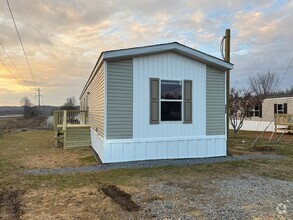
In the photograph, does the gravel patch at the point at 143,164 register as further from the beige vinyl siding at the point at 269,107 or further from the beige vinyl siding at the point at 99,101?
the beige vinyl siding at the point at 269,107

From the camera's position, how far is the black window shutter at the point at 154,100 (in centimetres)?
757

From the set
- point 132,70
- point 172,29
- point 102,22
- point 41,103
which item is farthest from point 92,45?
point 41,103

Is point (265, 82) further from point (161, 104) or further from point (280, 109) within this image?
point (161, 104)

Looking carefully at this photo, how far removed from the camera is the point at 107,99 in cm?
708

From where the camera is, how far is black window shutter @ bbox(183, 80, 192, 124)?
796cm

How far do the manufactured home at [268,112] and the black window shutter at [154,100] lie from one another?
1273cm

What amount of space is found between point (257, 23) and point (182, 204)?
42.0ft

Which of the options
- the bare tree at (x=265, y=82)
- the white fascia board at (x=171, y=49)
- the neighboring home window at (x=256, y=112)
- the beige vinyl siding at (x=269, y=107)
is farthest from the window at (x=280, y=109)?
the bare tree at (x=265, y=82)

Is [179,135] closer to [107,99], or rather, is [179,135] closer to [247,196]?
[107,99]

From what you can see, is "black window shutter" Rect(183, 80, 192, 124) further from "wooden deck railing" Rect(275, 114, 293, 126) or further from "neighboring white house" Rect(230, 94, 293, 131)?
"neighboring white house" Rect(230, 94, 293, 131)

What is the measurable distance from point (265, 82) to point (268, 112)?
72.9 feet

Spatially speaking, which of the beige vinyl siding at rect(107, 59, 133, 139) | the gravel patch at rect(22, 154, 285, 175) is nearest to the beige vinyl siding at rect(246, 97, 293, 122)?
the gravel patch at rect(22, 154, 285, 175)

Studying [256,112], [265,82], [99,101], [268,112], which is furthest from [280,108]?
[265,82]

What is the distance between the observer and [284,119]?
54.5 ft
